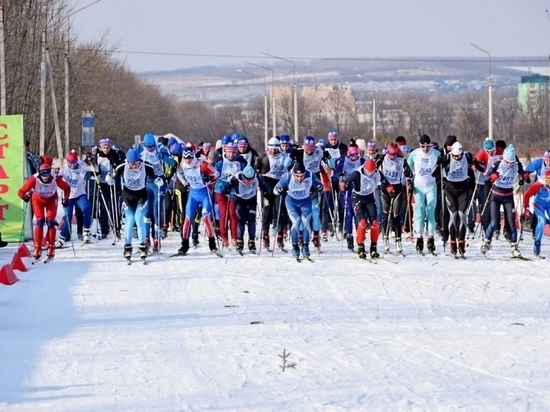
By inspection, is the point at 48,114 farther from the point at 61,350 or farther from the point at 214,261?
the point at 61,350

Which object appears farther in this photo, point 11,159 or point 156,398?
point 11,159

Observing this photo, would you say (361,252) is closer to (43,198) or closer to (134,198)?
(134,198)

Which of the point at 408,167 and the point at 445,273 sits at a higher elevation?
the point at 408,167

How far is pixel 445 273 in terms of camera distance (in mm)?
17797

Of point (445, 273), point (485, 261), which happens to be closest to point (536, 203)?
point (485, 261)

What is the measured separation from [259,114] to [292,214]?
13063cm

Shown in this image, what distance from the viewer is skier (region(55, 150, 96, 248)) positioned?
2281 centimetres

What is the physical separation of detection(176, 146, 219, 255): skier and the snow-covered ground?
2.76 feet

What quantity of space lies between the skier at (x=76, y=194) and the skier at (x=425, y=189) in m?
6.49

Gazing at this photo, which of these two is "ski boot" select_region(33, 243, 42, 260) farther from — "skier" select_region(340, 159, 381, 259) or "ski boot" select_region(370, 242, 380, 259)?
"ski boot" select_region(370, 242, 380, 259)

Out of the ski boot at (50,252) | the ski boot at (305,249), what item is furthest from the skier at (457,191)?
the ski boot at (50,252)

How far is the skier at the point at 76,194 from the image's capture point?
22.8m

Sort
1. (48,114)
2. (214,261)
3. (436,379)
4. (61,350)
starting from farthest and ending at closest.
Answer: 1. (48,114)
2. (214,261)
3. (61,350)
4. (436,379)

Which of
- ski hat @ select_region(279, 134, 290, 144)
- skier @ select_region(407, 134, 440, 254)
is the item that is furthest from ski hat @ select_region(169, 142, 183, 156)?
skier @ select_region(407, 134, 440, 254)
